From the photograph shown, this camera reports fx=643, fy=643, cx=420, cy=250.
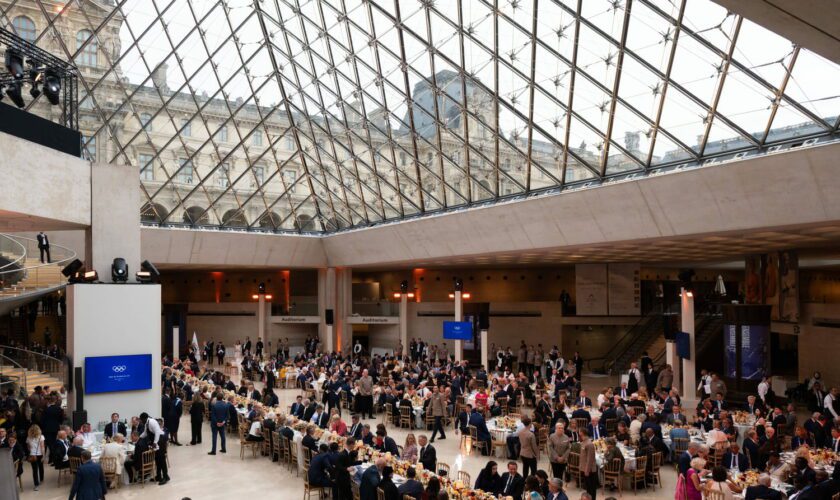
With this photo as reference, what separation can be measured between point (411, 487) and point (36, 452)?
8.02 metres

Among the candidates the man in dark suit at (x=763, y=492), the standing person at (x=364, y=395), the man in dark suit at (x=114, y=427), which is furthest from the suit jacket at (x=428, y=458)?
the standing person at (x=364, y=395)

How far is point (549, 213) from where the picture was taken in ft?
65.9

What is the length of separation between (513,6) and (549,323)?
62.5 ft

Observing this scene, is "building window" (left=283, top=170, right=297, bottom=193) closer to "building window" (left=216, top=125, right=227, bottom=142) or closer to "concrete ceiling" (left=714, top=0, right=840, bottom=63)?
"building window" (left=216, top=125, right=227, bottom=142)

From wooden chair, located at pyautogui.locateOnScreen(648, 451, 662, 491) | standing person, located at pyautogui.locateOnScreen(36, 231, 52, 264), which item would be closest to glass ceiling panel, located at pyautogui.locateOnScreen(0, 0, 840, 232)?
standing person, located at pyautogui.locateOnScreen(36, 231, 52, 264)

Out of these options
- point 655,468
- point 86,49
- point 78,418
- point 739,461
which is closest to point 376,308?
point 86,49

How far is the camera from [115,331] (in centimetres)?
1623

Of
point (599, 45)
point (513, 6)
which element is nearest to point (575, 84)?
point (599, 45)

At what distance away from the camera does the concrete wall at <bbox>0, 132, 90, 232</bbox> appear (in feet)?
44.7

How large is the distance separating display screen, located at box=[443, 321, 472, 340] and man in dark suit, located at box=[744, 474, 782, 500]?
60.7ft

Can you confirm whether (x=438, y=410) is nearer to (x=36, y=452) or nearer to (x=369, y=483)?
(x=369, y=483)

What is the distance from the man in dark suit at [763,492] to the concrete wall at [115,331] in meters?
13.8

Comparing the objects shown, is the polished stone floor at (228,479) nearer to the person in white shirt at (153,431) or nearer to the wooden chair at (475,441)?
the wooden chair at (475,441)

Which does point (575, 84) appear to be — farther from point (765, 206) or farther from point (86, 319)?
point (86, 319)
